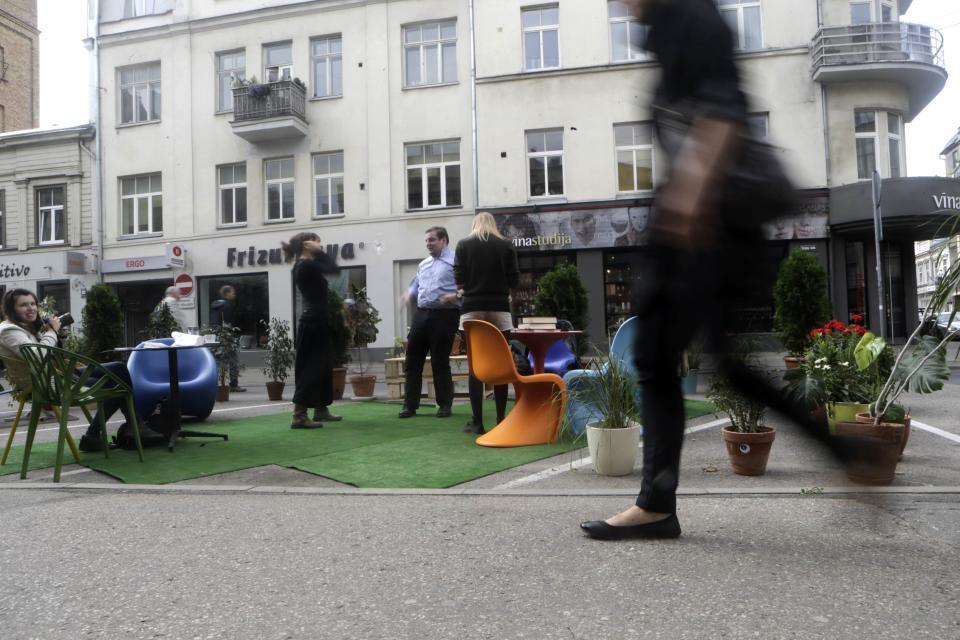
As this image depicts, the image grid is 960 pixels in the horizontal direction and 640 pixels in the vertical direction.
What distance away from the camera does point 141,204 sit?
921 inches

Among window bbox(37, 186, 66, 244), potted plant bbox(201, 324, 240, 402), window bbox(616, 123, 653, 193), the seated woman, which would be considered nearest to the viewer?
the seated woman

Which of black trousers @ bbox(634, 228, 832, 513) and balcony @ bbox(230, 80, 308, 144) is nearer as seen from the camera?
black trousers @ bbox(634, 228, 832, 513)

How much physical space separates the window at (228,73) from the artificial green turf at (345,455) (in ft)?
58.3

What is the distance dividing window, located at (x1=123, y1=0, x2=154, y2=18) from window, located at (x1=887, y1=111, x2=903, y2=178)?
71.9ft

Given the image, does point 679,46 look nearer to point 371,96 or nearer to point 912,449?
point 912,449

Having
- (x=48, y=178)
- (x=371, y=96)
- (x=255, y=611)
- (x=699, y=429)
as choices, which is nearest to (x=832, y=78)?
(x=371, y=96)

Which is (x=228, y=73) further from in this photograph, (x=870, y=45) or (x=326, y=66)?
(x=870, y=45)

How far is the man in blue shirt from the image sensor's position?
7.27m

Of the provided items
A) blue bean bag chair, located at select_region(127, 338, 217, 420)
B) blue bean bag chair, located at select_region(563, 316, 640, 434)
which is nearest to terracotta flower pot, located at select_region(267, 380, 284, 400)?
blue bean bag chair, located at select_region(127, 338, 217, 420)

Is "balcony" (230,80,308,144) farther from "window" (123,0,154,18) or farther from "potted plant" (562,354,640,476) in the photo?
"potted plant" (562,354,640,476)

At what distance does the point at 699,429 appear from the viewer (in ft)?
21.5

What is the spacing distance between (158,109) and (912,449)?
23525 millimetres

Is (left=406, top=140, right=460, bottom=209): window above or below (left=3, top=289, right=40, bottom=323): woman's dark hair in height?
above

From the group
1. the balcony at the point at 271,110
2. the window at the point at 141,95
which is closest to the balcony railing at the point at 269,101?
the balcony at the point at 271,110
